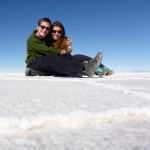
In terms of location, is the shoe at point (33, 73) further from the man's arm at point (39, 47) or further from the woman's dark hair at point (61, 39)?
the woman's dark hair at point (61, 39)

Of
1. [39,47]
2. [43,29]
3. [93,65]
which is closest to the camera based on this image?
[93,65]

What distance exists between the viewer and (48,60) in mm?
2115

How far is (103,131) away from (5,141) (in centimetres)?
19

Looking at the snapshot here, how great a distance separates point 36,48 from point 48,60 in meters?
0.35

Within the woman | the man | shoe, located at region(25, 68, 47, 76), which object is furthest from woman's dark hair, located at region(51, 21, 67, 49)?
shoe, located at region(25, 68, 47, 76)

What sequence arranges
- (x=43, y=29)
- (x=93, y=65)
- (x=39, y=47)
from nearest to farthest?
(x=93, y=65)
(x=39, y=47)
(x=43, y=29)

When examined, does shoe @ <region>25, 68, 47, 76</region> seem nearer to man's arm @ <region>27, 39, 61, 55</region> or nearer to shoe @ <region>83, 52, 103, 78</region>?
man's arm @ <region>27, 39, 61, 55</region>

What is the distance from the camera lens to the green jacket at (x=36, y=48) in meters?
2.25

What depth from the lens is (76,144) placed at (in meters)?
0.28

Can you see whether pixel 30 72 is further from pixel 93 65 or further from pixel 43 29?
pixel 93 65

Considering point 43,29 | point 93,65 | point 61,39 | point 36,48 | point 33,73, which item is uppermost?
point 43,29

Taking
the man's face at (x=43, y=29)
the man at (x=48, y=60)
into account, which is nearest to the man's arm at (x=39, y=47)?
the man at (x=48, y=60)

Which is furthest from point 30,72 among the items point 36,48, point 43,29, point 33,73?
point 43,29

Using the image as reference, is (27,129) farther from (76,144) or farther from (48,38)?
(48,38)
